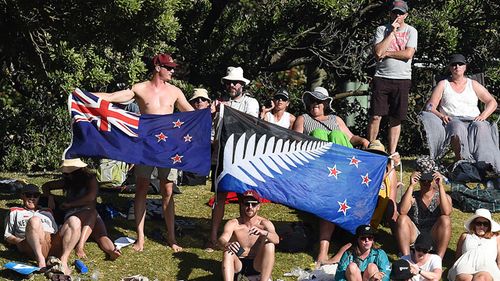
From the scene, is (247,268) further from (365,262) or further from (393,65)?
(393,65)

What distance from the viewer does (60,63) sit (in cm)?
1429

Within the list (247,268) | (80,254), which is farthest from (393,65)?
(80,254)

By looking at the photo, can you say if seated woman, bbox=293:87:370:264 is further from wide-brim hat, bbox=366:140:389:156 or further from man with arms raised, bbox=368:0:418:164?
man with arms raised, bbox=368:0:418:164

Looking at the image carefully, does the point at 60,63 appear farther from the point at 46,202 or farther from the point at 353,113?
the point at 353,113

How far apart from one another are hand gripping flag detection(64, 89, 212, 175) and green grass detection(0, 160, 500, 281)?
3.27 feet

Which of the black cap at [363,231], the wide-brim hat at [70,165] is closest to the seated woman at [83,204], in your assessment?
the wide-brim hat at [70,165]

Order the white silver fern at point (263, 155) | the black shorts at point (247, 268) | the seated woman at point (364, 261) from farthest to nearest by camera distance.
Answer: the white silver fern at point (263, 155) < the black shorts at point (247, 268) < the seated woman at point (364, 261)

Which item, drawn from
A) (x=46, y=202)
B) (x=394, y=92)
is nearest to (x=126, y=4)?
(x=46, y=202)

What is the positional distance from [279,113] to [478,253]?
3.25 metres

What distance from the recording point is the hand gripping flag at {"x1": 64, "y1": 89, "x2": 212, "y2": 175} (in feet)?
43.3

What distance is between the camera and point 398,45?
14945 mm

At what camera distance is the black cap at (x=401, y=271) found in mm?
11930

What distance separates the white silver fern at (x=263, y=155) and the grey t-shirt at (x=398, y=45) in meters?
1.84

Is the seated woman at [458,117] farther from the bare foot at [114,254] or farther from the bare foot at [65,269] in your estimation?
the bare foot at [65,269]
